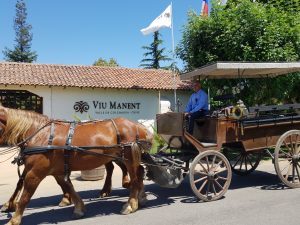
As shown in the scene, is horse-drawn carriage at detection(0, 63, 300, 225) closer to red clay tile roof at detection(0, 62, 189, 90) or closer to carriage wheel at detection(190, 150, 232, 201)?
carriage wheel at detection(190, 150, 232, 201)

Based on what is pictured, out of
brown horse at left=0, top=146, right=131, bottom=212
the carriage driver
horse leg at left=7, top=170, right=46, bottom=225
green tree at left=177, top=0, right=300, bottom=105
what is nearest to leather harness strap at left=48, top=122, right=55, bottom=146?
horse leg at left=7, top=170, right=46, bottom=225

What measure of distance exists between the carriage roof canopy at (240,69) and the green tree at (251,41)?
4.56m

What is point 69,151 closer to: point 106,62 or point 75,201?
point 75,201

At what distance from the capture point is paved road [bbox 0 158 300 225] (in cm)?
594

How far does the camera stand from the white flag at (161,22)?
20.3m

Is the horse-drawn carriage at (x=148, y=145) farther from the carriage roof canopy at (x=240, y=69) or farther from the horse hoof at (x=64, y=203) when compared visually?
the horse hoof at (x=64, y=203)

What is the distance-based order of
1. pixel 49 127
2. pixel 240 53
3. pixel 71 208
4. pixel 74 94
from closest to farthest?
pixel 49 127 < pixel 71 208 < pixel 240 53 < pixel 74 94

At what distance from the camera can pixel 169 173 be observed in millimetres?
7059

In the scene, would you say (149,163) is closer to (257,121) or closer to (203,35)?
(257,121)

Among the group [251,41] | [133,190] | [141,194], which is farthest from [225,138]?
[251,41]

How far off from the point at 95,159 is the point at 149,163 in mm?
1186

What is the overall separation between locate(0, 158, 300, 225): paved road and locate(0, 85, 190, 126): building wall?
11583 millimetres

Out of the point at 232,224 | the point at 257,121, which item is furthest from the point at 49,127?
the point at 257,121

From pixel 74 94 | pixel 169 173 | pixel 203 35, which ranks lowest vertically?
pixel 169 173
